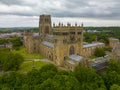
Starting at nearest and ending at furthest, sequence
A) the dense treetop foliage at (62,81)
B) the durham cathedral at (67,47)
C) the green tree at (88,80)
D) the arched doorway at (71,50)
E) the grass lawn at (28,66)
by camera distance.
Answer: the dense treetop foliage at (62,81), the green tree at (88,80), the durham cathedral at (67,47), the grass lawn at (28,66), the arched doorway at (71,50)

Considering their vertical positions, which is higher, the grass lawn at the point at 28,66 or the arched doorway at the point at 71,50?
the arched doorway at the point at 71,50

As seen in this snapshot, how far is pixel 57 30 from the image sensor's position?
245 ft

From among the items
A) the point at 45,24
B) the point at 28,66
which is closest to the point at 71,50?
the point at 28,66

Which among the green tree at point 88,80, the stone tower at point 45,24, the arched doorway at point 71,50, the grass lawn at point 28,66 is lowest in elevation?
the grass lawn at point 28,66

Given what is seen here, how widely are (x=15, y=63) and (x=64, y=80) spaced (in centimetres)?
3005

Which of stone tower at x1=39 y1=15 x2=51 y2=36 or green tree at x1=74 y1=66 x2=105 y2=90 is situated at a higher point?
stone tower at x1=39 y1=15 x2=51 y2=36

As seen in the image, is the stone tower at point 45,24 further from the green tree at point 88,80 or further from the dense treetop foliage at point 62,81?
the green tree at point 88,80

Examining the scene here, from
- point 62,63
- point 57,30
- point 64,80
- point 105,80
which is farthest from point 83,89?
point 57,30

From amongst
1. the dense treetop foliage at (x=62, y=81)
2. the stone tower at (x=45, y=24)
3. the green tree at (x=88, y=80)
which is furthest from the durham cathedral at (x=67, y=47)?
the stone tower at (x=45, y=24)

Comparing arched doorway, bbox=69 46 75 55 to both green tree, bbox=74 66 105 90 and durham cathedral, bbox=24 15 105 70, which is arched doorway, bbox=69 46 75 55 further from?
green tree, bbox=74 66 105 90

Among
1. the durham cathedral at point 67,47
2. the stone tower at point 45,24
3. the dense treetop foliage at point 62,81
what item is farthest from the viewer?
the stone tower at point 45,24

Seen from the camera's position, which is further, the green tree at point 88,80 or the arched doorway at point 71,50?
the arched doorway at point 71,50

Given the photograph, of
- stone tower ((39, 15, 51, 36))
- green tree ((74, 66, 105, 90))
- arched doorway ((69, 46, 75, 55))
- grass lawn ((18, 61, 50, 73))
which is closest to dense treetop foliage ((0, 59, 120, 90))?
green tree ((74, 66, 105, 90))

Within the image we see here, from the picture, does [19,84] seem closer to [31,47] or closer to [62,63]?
[62,63]
